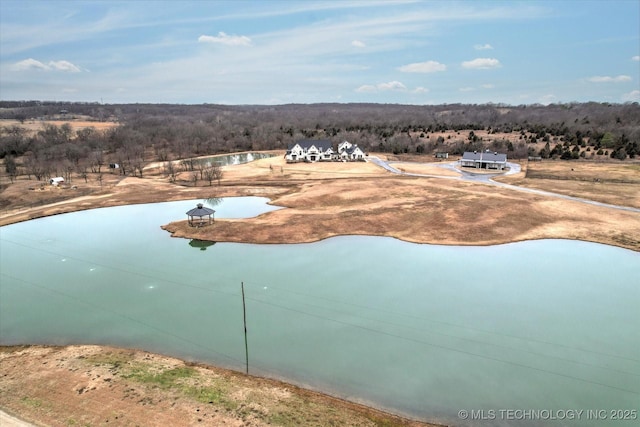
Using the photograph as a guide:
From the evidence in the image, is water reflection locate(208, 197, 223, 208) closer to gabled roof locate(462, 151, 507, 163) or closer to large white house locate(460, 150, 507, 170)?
large white house locate(460, 150, 507, 170)

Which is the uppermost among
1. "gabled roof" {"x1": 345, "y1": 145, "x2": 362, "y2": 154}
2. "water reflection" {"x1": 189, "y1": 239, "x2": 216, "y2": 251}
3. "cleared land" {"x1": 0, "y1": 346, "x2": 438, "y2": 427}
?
"gabled roof" {"x1": 345, "y1": 145, "x2": 362, "y2": 154}

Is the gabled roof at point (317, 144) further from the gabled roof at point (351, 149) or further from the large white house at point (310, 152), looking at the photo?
the gabled roof at point (351, 149)

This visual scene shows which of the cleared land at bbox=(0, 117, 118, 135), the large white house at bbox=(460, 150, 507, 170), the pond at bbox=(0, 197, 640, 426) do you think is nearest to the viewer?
the pond at bbox=(0, 197, 640, 426)

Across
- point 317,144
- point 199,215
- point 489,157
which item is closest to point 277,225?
point 199,215

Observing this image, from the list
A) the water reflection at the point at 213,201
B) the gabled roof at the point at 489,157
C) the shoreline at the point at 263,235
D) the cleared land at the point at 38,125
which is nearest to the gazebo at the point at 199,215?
the shoreline at the point at 263,235

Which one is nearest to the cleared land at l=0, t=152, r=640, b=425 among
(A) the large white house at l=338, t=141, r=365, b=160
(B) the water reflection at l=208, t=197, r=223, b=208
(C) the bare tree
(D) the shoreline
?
(D) the shoreline

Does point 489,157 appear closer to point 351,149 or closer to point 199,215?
point 351,149
